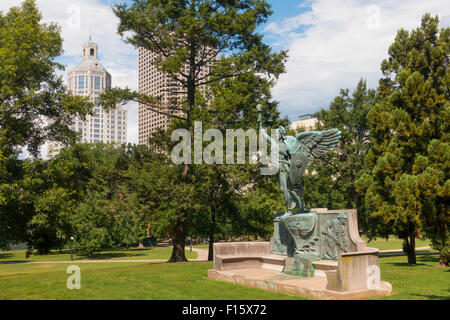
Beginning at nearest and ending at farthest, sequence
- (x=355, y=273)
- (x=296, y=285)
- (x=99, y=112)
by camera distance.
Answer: (x=355, y=273) → (x=296, y=285) → (x=99, y=112)

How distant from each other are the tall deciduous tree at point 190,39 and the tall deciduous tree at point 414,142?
728 centimetres

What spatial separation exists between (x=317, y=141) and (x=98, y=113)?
167 m

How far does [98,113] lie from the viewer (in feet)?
553

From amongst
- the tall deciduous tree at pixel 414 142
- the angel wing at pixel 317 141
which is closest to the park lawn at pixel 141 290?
the angel wing at pixel 317 141

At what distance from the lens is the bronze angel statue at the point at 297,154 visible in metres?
13.3

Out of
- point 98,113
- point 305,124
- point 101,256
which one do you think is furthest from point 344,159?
point 98,113

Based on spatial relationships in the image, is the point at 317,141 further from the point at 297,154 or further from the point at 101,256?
the point at 101,256

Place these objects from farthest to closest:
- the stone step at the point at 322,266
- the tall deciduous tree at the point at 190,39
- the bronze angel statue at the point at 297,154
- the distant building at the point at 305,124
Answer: the distant building at the point at 305,124 → the tall deciduous tree at the point at 190,39 → the bronze angel statue at the point at 297,154 → the stone step at the point at 322,266

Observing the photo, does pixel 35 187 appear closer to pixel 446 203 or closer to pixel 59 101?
pixel 59 101

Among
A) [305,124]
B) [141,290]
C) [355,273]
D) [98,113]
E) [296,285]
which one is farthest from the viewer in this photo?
[98,113]

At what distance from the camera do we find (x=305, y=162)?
43.7 feet

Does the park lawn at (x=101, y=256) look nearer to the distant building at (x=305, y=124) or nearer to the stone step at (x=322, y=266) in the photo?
the distant building at (x=305, y=124)

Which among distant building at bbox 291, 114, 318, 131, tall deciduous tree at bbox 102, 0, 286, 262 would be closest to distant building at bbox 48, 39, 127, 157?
distant building at bbox 291, 114, 318, 131

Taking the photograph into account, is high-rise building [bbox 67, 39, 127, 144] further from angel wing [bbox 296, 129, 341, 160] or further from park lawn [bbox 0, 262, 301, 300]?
angel wing [bbox 296, 129, 341, 160]
